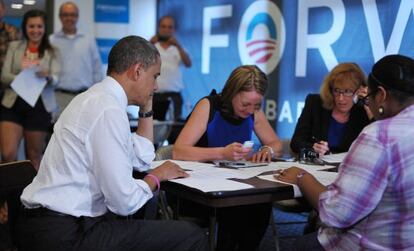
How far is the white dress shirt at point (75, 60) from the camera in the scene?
573cm

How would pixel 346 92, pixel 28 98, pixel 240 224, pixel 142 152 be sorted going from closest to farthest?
pixel 142 152 → pixel 240 224 → pixel 346 92 → pixel 28 98

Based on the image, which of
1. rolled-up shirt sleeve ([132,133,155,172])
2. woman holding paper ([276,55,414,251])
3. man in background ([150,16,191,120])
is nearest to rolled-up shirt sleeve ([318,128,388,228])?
woman holding paper ([276,55,414,251])

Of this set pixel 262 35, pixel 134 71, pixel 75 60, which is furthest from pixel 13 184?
pixel 262 35

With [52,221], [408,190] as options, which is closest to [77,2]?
[52,221]

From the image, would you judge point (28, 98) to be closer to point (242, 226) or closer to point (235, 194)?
point (242, 226)

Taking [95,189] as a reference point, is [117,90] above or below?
above

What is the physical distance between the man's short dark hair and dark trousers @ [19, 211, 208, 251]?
0.58 metres

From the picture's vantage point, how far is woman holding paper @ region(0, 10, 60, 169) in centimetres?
446

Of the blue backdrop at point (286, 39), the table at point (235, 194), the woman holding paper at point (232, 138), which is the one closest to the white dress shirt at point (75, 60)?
the blue backdrop at point (286, 39)

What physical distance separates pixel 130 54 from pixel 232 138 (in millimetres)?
1286

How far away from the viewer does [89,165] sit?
1972mm

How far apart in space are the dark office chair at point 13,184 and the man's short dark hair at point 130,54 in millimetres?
592

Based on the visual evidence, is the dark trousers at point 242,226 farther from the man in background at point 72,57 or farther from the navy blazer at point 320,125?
the man in background at point 72,57

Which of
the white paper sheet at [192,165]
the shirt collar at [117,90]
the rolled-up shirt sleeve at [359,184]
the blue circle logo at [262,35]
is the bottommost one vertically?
the white paper sheet at [192,165]
